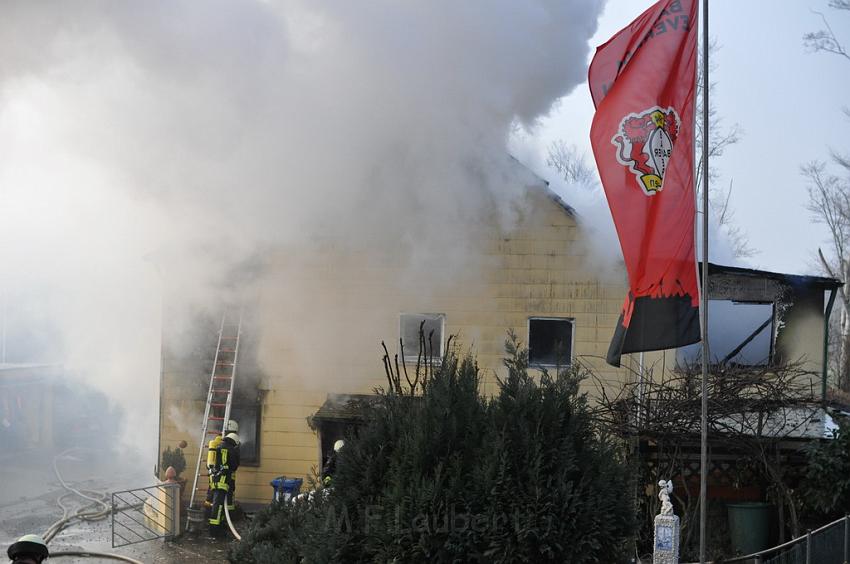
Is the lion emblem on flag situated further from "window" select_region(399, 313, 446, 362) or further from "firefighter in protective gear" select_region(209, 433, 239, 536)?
"firefighter in protective gear" select_region(209, 433, 239, 536)

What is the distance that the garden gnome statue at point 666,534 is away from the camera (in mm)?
6941

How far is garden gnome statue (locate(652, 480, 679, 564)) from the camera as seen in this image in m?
6.94

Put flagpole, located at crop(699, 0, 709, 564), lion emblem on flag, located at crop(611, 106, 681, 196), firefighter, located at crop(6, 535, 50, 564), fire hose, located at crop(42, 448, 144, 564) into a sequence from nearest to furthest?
firefighter, located at crop(6, 535, 50, 564) → flagpole, located at crop(699, 0, 709, 564) → lion emblem on flag, located at crop(611, 106, 681, 196) → fire hose, located at crop(42, 448, 144, 564)

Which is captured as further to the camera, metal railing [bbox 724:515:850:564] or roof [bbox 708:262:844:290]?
roof [bbox 708:262:844:290]

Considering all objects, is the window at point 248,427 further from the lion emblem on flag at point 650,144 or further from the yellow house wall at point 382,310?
the lion emblem on flag at point 650,144

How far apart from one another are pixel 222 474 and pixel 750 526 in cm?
663

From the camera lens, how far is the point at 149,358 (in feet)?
68.5

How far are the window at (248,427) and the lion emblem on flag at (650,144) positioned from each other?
815 centimetres

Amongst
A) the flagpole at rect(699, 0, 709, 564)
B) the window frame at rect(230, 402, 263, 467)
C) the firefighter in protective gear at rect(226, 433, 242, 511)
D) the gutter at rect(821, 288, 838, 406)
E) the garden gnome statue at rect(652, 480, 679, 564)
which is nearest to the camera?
the flagpole at rect(699, 0, 709, 564)

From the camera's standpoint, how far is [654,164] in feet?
20.1

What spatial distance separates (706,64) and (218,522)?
8909 mm

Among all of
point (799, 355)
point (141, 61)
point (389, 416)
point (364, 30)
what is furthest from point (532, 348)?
point (389, 416)

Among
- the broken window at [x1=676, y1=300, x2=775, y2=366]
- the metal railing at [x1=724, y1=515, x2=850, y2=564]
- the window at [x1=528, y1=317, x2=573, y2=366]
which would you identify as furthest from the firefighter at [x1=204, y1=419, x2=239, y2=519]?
the metal railing at [x1=724, y1=515, x2=850, y2=564]

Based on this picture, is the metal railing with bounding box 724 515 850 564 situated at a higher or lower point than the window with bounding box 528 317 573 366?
lower
